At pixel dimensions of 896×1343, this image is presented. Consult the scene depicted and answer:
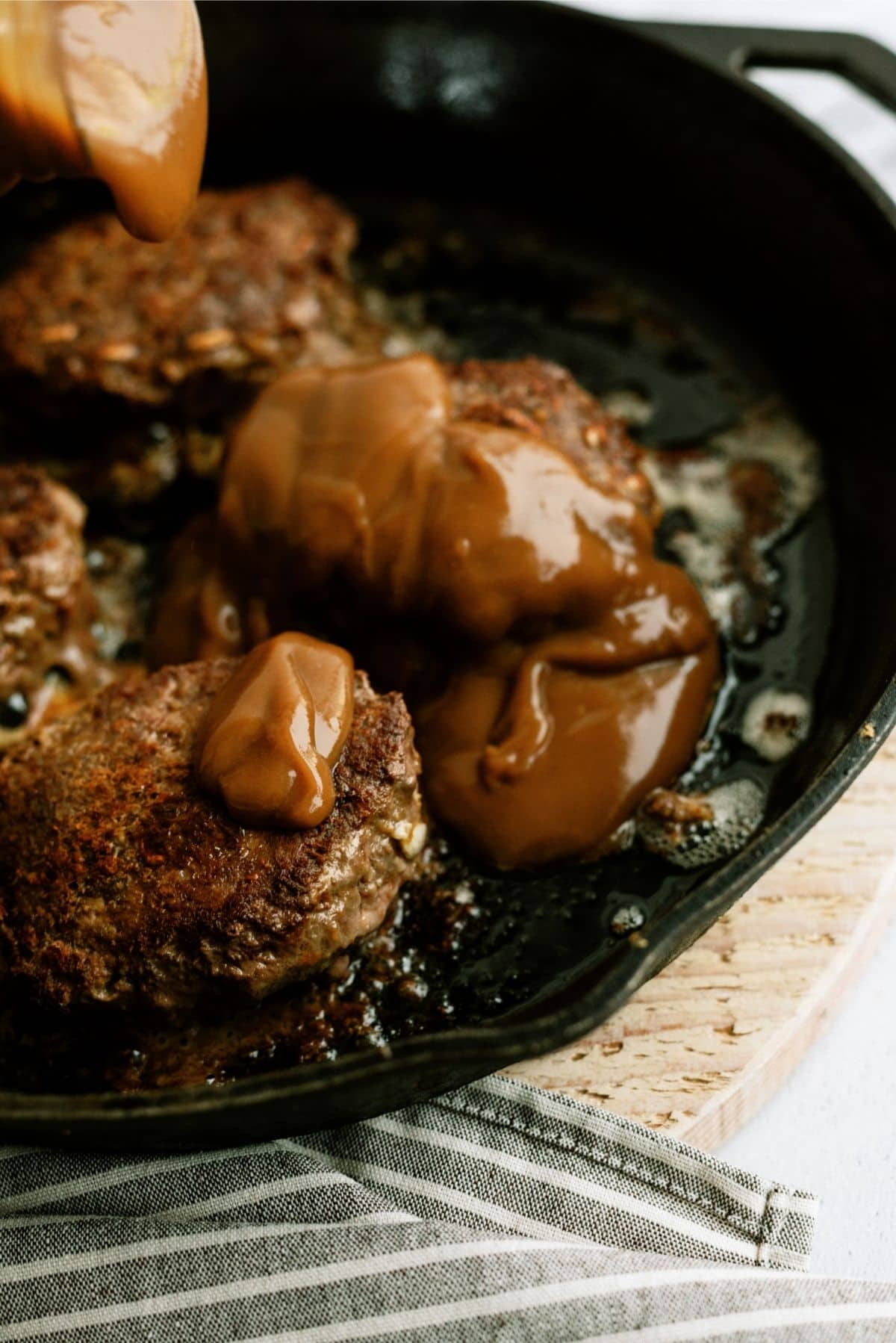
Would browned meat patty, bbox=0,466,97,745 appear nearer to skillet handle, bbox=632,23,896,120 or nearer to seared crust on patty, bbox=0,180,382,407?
seared crust on patty, bbox=0,180,382,407

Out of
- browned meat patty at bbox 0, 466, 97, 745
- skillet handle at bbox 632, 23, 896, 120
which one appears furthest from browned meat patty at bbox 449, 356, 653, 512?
skillet handle at bbox 632, 23, 896, 120

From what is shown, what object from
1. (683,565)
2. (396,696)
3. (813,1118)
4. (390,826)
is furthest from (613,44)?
(813,1118)

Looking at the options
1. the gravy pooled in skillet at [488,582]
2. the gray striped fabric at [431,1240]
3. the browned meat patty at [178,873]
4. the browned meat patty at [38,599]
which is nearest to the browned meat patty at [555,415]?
the gravy pooled in skillet at [488,582]

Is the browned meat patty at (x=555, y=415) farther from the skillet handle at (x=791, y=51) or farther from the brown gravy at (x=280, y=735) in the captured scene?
the skillet handle at (x=791, y=51)

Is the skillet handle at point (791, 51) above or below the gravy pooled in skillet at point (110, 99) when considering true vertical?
above

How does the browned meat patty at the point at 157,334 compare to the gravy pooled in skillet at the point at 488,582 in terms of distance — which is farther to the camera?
the browned meat patty at the point at 157,334

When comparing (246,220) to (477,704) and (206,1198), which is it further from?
(206,1198)
